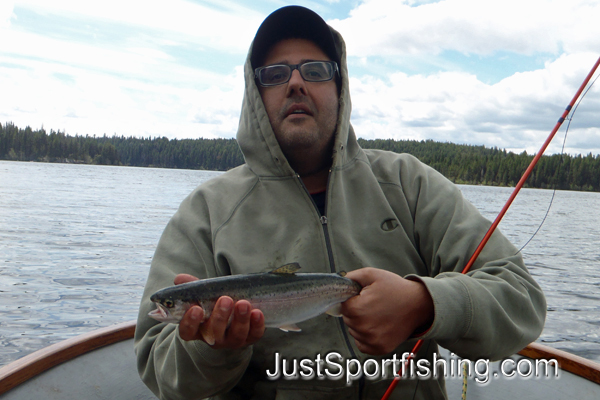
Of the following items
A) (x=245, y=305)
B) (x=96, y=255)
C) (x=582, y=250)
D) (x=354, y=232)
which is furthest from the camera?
(x=582, y=250)

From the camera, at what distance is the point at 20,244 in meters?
18.9

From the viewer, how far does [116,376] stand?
4.54 m

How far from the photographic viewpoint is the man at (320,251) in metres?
2.39

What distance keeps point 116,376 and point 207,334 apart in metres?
2.75

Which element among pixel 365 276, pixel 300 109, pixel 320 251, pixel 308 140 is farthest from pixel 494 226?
pixel 300 109

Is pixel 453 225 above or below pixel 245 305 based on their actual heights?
above

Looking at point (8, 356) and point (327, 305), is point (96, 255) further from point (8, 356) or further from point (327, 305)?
point (327, 305)

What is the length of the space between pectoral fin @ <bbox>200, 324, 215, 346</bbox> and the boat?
229cm

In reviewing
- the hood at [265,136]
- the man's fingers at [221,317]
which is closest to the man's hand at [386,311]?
the man's fingers at [221,317]

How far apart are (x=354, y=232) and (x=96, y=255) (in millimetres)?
16978

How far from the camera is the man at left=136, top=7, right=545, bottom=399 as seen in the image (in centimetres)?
239

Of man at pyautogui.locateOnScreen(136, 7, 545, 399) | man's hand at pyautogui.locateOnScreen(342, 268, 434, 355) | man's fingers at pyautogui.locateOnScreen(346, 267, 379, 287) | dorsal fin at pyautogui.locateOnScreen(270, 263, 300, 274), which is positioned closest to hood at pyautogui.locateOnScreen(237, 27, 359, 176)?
man at pyautogui.locateOnScreen(136, 7, 545, 399)

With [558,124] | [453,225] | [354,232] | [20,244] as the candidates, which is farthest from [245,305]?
[20,244]

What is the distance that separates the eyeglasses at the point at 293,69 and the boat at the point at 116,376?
2.95m
